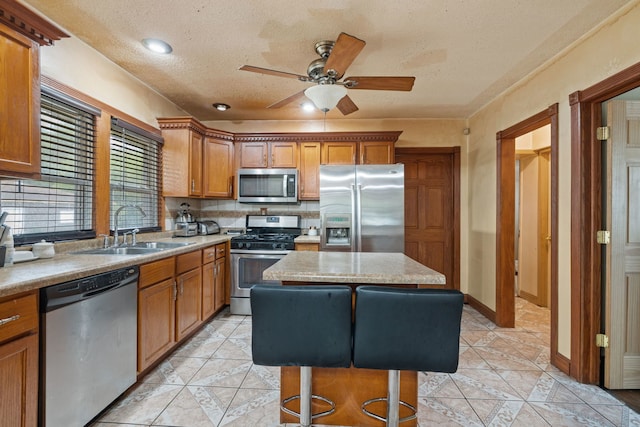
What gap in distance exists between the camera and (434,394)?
2.05 m

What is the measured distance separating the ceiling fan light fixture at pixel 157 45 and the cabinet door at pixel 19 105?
77 centimetres

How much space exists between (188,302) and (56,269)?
1.30 metres

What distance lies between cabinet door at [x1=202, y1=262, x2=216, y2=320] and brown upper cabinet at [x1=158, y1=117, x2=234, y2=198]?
0.89m

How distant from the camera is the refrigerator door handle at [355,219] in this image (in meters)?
3.40

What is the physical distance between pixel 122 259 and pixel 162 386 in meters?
0.94

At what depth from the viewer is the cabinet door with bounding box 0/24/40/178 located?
151 centimetres

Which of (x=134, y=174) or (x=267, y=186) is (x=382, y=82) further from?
(x=134, y=174)

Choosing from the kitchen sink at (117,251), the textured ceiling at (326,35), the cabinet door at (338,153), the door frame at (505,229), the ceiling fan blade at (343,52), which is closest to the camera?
the ceiling fan blade at (343,52)

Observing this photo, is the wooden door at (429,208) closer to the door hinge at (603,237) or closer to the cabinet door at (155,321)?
the door hinge at (603,237)

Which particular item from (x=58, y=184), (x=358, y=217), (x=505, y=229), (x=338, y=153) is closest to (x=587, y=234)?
(x=505, y=229)

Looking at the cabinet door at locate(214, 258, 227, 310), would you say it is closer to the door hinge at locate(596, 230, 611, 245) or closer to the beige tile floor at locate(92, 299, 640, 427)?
the beige tile floor at locate(92, 299, 640, 427)

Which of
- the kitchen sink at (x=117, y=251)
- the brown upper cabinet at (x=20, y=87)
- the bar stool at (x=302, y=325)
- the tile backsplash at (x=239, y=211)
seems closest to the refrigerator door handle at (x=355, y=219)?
the tile backsplash at (x=239, y=211)

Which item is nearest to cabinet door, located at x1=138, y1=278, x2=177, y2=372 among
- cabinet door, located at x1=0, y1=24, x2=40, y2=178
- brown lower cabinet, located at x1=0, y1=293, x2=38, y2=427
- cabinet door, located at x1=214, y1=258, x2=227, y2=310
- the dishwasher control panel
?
the dishwasher control panel

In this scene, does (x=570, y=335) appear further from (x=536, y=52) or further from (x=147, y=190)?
(x=147, y=190)
